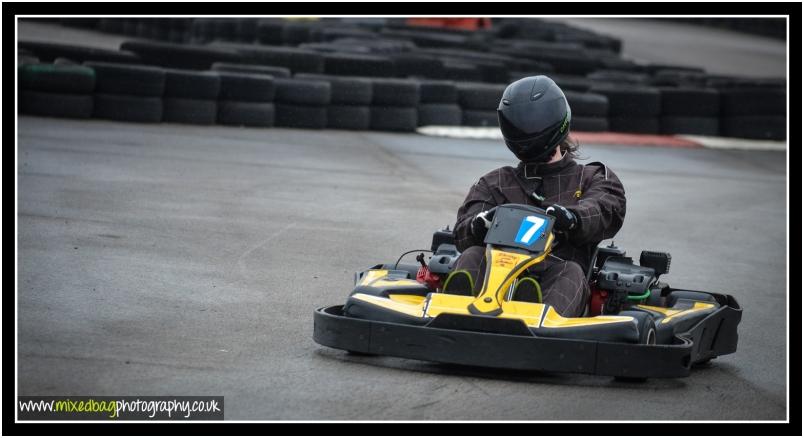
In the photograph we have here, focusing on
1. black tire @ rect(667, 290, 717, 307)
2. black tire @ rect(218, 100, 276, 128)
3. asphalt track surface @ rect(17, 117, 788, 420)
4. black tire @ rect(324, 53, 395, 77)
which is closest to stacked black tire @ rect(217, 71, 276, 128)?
black tire @ rect(218, 100, 276, 128)

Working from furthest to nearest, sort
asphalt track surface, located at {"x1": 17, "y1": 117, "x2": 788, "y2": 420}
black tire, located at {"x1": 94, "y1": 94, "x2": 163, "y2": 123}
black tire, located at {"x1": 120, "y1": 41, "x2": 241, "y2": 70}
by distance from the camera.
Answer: black tire, located at {"x1": 120, "y1": 41, "x2": 241, "y2": 70}, black tire, located at {"x1": 94, "y1": 94, "x2": 163, "y2": 123}, asphalt track surface, located at {"x1": 17, "y1": 117, "x2": 788, "y2": 420}

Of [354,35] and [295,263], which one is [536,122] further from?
[354,35]

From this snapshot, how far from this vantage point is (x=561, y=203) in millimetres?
5516

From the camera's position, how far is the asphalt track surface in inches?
181

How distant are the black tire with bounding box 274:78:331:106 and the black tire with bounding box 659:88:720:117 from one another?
15.9 feet

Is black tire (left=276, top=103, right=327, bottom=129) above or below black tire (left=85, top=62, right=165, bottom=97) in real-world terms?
below

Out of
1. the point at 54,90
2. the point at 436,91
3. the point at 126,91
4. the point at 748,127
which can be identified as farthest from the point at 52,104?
the point at 748,127

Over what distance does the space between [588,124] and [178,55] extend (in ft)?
17.3

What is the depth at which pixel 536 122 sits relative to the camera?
17.9 feet

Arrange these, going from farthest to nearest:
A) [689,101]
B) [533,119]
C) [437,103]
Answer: [689,101], [437,103], [533,119]

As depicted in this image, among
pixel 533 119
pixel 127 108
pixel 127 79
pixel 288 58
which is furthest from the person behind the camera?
pixel 288 58

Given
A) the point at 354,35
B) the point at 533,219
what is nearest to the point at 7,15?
the point at 533,219

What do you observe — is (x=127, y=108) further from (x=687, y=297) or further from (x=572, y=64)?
(x=687, y=297)

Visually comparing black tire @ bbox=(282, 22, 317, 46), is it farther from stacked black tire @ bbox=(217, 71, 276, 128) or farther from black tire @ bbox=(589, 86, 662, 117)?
stacked black tire @ bbox=(217, 71, 276, 128)
